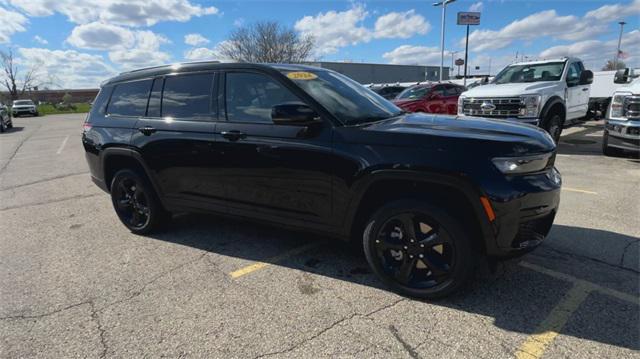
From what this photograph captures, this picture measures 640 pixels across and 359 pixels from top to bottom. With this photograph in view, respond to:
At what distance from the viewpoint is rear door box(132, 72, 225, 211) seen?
3914 millimetres

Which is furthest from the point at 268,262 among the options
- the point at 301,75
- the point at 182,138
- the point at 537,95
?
the point at 537,95

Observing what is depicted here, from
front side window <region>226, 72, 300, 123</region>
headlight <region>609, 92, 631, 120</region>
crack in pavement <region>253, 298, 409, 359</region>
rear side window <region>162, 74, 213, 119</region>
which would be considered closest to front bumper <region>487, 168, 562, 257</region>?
crack in pavement <region>253, 298, 409, 359</region>

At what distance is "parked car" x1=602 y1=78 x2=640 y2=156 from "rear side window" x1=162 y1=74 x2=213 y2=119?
7415 mm

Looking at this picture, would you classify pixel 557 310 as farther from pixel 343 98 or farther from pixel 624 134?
pixel 624 134

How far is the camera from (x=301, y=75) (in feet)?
12.1

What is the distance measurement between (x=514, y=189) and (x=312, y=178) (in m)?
1.50

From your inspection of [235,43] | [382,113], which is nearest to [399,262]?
[382,113]

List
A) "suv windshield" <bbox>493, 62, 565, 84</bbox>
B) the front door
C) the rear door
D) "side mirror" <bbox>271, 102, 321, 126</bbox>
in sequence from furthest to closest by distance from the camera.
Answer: "suv windshield" <bbox>493, 62, 565, 84</bbox>, the rear door, the front door, "side mirror" <bbox>271, 102, 321, 126</bbox>

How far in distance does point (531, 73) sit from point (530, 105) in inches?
79.2

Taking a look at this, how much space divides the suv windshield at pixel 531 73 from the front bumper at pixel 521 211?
25.7ft

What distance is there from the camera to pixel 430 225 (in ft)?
9.80

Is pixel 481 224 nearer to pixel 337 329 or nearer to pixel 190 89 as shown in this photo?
pixel 337 329

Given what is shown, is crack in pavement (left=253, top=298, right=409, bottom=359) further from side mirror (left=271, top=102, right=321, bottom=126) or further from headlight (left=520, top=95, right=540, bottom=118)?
headlight (left=520, top=95, right=540, bottom=118)

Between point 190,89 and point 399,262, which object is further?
point 190,89
